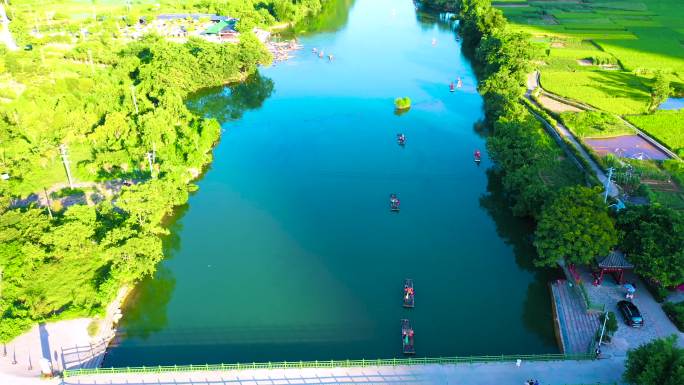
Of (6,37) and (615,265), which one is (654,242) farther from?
(6,37)

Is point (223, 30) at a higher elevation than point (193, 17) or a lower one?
lower

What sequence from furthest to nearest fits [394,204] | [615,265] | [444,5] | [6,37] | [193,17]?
1. [444,5]
2. [193,17]
3. [6,37]
4. [394,204]
5. [615,265]

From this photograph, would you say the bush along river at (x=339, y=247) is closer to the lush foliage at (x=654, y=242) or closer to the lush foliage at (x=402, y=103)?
the lush foliage at (x=402, y=103)

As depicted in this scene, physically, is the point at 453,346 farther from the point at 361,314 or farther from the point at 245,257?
the point at 245,257

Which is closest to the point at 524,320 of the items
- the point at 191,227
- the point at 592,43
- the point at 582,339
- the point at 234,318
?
the point at 582,339

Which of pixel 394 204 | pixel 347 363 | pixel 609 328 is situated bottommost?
pixel 347 363

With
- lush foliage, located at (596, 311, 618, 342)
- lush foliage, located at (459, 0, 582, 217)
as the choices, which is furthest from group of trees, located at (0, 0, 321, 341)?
lush foliage, located at (596, 311, 618, 342)

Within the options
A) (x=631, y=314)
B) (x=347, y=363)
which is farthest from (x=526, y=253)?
(x=347, y=363)
